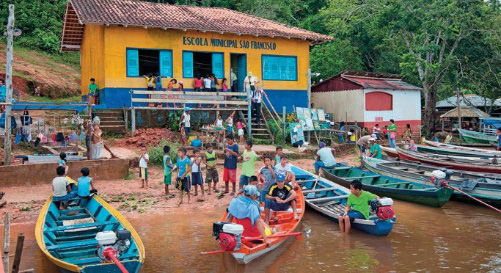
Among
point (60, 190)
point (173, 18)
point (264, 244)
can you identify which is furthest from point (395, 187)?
point (173, 18)

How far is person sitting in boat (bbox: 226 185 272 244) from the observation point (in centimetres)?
854

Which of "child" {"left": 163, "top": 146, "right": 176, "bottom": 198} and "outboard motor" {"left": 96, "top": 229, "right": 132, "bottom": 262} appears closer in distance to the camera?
"outboard motor" {"left": 96, "top": 229, "right": 132, "bottom": 262}

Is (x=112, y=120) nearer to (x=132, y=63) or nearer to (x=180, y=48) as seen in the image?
(x=132, y=63)

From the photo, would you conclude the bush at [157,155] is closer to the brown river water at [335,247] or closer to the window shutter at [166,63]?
the brown river water at [335,247]

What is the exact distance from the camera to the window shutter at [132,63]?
70.3ft

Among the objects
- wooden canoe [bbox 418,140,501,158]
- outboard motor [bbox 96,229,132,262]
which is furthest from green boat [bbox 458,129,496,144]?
outboard motor [bbox 96,229,132,262]

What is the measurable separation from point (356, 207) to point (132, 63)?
14224 millimetres

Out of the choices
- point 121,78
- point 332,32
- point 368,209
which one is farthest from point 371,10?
point 368,209

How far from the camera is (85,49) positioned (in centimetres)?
2473

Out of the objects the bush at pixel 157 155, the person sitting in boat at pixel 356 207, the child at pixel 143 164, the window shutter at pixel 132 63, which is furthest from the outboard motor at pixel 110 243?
the window shutter at pixel 132 63

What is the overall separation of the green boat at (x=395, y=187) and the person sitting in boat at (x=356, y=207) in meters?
3.55

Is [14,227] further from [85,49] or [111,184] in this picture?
[85,49]

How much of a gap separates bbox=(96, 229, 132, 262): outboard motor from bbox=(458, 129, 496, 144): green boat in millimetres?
26257

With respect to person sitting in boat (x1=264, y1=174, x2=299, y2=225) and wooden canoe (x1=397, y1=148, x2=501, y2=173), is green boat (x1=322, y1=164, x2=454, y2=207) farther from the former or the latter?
person sitting in boat (x1=264, y1=174, x2=299, y2=225)
